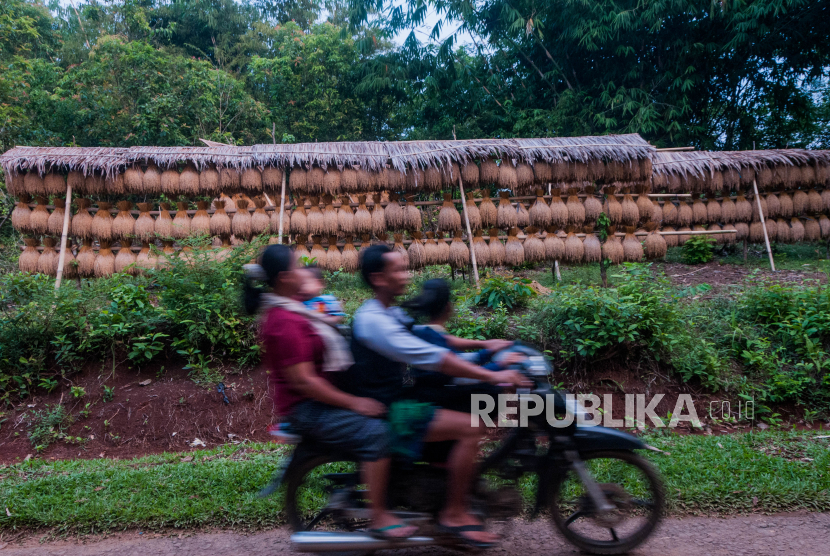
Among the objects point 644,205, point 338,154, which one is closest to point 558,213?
point 644,205

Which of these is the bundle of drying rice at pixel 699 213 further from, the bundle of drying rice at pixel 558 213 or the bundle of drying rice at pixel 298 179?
the bundle of drying rice at pixel 298 179

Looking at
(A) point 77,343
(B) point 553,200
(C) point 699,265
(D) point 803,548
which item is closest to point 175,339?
(A) point 77,343

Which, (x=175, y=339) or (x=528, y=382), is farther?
(x=175, y=339)

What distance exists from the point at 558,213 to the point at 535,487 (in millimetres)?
6768

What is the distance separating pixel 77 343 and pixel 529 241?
6.61 meters

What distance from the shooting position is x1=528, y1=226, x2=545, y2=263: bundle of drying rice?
8.92 meters

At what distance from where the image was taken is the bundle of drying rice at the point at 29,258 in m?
8.17

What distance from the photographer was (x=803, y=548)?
2922mm

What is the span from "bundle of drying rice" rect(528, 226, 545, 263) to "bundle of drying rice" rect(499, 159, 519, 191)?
0.79m

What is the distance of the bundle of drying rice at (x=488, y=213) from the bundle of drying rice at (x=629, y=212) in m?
2.25

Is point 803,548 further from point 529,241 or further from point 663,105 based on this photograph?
point 663,105

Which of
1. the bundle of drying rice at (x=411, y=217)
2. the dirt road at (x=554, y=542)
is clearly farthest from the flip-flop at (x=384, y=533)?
the bundle of drying rice at (x=411, y=217)

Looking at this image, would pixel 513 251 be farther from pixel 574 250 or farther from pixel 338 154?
pixel 338 154

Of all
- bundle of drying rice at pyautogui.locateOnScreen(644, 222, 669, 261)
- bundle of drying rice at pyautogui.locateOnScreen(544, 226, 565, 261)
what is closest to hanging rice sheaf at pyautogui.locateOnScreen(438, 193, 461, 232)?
bundle of drying rice at pyautogui.locateOnScreen(544, 226, 565, 261)
